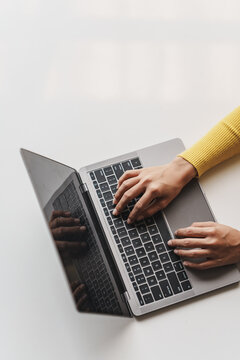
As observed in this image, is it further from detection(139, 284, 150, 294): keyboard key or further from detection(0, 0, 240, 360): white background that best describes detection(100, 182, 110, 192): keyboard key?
detection(139, 284, 150, 294): keyboard key

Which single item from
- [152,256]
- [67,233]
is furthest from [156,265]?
[67,233]

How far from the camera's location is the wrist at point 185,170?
106cm

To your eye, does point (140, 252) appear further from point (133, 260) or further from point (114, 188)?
point (114, 188)

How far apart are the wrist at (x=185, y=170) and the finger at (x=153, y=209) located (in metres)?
0.07

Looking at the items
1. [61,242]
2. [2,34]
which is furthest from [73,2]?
[61,242]

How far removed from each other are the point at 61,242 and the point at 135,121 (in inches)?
16.1

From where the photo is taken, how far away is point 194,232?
1002 mm

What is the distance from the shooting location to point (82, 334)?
38.9 inches

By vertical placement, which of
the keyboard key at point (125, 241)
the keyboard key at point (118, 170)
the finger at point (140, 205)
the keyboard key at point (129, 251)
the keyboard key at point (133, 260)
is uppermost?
the keyboard key at point (118, 170)

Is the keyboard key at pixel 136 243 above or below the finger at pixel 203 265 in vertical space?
above

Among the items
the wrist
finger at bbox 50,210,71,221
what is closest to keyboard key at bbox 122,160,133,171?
the wrist

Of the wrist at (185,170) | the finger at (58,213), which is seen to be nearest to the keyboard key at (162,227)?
the wrist at (185,170)

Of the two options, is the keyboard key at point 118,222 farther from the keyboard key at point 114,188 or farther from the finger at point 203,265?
the finger at point 203,265

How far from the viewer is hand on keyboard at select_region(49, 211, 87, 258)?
0.87m
